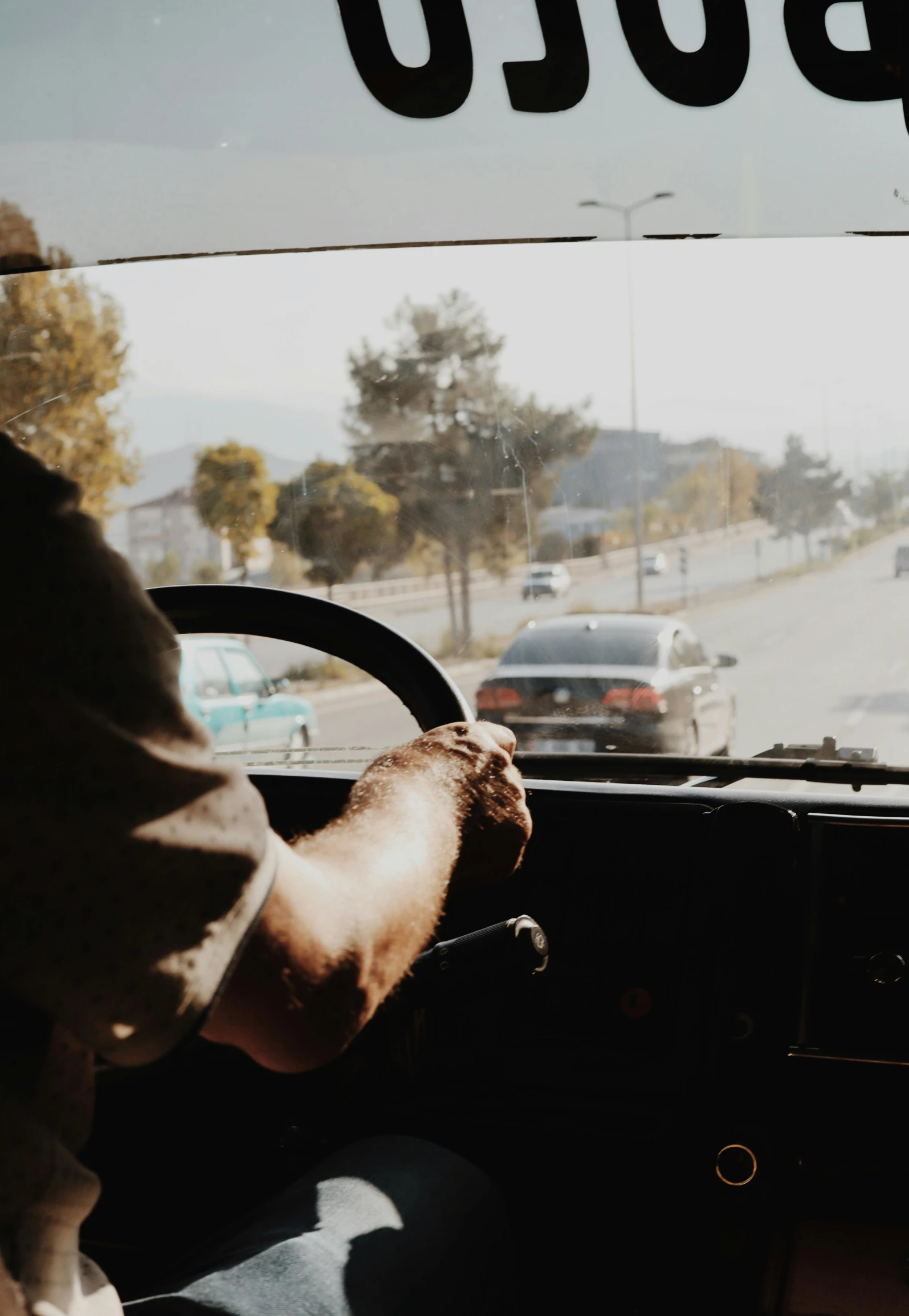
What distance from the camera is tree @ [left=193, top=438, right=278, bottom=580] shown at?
226 centimetres

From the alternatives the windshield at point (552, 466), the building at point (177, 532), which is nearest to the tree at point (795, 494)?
the windshield at point (552, 466)

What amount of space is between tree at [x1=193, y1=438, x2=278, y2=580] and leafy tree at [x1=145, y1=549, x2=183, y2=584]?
13cm

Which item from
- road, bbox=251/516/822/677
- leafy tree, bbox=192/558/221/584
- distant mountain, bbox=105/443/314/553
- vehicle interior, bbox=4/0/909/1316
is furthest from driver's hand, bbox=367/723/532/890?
distant mountain, bbox=105/443/314/553

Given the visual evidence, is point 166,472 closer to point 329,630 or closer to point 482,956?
point 329,630

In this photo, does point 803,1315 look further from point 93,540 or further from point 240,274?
point 240,274

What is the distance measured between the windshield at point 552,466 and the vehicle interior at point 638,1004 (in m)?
0.06

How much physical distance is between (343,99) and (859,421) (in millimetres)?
1044

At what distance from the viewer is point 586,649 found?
7.02ft

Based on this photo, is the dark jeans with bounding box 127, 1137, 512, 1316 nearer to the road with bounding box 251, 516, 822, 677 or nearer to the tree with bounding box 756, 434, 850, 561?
the road with bounding box 251, 516, 822, 677

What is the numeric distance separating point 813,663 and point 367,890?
1.25 meters

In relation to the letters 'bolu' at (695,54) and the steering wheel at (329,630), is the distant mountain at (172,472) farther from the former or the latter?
the letters 'bolu' at (695,54)

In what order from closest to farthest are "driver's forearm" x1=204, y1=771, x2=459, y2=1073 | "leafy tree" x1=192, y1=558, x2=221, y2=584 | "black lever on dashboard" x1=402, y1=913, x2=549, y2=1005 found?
"driver's forearm" x1=204, y1=771, x2=459, y2=1073 < "black lever on dashboard" x1=402, y1=913, x2=549, y2=1005 < "leafy tree" x1=192, y1=558, x2=221, y2=584

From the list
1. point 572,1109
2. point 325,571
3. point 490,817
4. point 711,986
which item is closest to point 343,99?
point 325,571

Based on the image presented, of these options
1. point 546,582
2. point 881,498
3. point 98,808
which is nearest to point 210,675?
point 546,582
